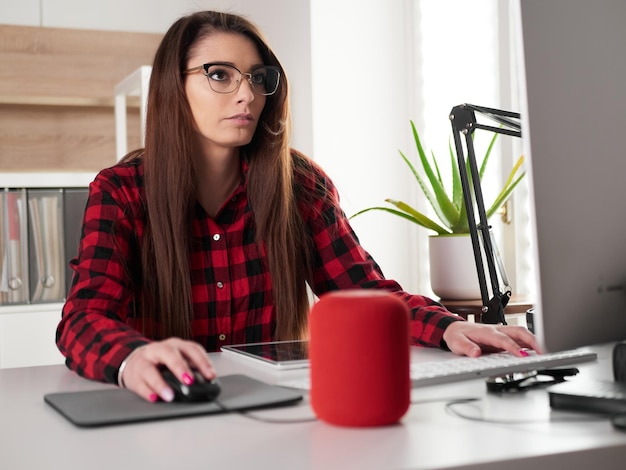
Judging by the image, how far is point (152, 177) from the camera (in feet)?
5.44

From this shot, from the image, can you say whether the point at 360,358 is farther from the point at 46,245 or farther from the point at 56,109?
the point at 56,109

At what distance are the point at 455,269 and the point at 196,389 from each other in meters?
1.75

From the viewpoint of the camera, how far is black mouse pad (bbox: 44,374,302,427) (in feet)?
2.91

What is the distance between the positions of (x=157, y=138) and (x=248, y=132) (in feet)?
0.60

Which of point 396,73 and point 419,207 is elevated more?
point 396,73

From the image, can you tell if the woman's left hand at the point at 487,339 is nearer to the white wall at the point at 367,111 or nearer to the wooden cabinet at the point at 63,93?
the white wall at the point at 367,111

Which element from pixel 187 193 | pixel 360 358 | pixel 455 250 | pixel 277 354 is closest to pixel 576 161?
pixel 360 358

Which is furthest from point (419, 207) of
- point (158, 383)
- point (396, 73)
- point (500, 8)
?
point (158, 383)

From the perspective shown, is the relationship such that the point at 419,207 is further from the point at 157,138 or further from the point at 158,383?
the point at 158,383

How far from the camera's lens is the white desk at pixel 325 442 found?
724 mm

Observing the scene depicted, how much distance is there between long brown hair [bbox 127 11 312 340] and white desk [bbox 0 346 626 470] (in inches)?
25.3

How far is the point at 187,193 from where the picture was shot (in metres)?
1.67

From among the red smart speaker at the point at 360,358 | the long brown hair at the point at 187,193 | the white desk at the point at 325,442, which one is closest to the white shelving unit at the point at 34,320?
the long brown hair at the point at 187,193

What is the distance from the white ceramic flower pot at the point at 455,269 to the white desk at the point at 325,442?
5.30ft
